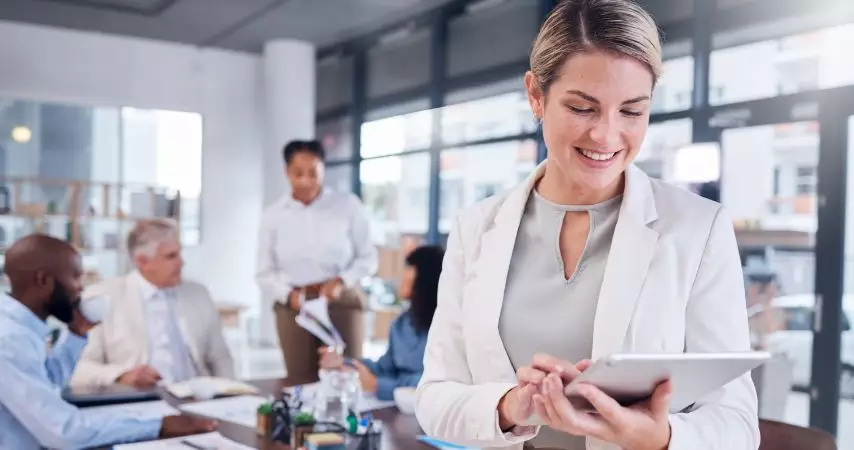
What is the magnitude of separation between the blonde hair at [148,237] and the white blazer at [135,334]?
138 mm

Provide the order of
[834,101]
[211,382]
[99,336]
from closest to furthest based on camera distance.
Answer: [211,382], [99,336], [834,101]

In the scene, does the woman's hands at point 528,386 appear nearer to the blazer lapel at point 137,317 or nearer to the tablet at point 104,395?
the tablet at point 104,395

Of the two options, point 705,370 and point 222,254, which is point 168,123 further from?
point 705,370

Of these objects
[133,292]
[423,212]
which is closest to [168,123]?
[423,212]

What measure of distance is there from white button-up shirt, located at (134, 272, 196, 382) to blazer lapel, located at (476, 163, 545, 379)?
2396 mm

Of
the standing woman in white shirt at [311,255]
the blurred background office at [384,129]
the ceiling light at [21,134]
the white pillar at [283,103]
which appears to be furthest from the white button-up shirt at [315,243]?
the ceiling light at [21,134]

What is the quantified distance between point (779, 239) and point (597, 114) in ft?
12.8

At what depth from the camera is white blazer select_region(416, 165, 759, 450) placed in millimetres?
1093

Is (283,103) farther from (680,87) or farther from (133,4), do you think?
(680,87)

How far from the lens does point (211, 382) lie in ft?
9.10

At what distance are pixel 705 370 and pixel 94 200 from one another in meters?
8.33

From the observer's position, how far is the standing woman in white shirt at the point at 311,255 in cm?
412

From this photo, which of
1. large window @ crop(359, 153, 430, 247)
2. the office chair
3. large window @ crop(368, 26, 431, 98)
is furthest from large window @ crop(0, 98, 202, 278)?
the office chair

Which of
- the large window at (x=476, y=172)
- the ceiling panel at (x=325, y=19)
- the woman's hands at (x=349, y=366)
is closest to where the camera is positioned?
the woman's hands at (x=349, y=366)
